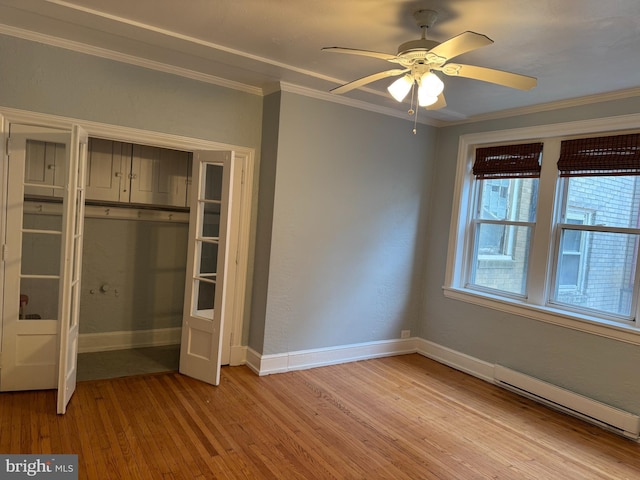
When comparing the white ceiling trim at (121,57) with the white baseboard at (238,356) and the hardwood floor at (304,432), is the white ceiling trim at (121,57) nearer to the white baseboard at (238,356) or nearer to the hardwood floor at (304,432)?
the white baseboard at (238,356)

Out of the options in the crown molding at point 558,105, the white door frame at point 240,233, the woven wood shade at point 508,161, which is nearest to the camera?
the crown molding at point 558,105

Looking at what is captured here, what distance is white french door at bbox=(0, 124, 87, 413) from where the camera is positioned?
10.2ft

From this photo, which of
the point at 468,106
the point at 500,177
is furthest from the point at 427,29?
the point at 500,177

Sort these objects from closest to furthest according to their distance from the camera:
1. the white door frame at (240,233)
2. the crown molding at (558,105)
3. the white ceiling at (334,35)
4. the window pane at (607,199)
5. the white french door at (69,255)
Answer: the white ceiling at (334,35) → the white french door at (69,255) → the crown molding at (558,105) → the window pane at (607,199) → the white door frame at (240,233)

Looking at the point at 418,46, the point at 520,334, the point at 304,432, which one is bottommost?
the point at 304,432

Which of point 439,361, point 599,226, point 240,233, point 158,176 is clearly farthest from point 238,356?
point 599,226

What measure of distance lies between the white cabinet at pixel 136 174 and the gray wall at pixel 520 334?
277 centimetres

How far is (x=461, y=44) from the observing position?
1992mm

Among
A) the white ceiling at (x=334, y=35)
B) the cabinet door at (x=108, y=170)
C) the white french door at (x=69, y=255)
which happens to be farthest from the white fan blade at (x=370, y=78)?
the cabinet door at (x=108, y=170)

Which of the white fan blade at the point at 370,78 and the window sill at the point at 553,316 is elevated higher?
the white fan blade at the point at 370,78

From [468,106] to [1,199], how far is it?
3.88 m

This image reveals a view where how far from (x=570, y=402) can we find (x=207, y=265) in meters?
3.23

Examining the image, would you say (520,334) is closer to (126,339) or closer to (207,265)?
(207,265)

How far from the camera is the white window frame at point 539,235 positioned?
3.51 meters
